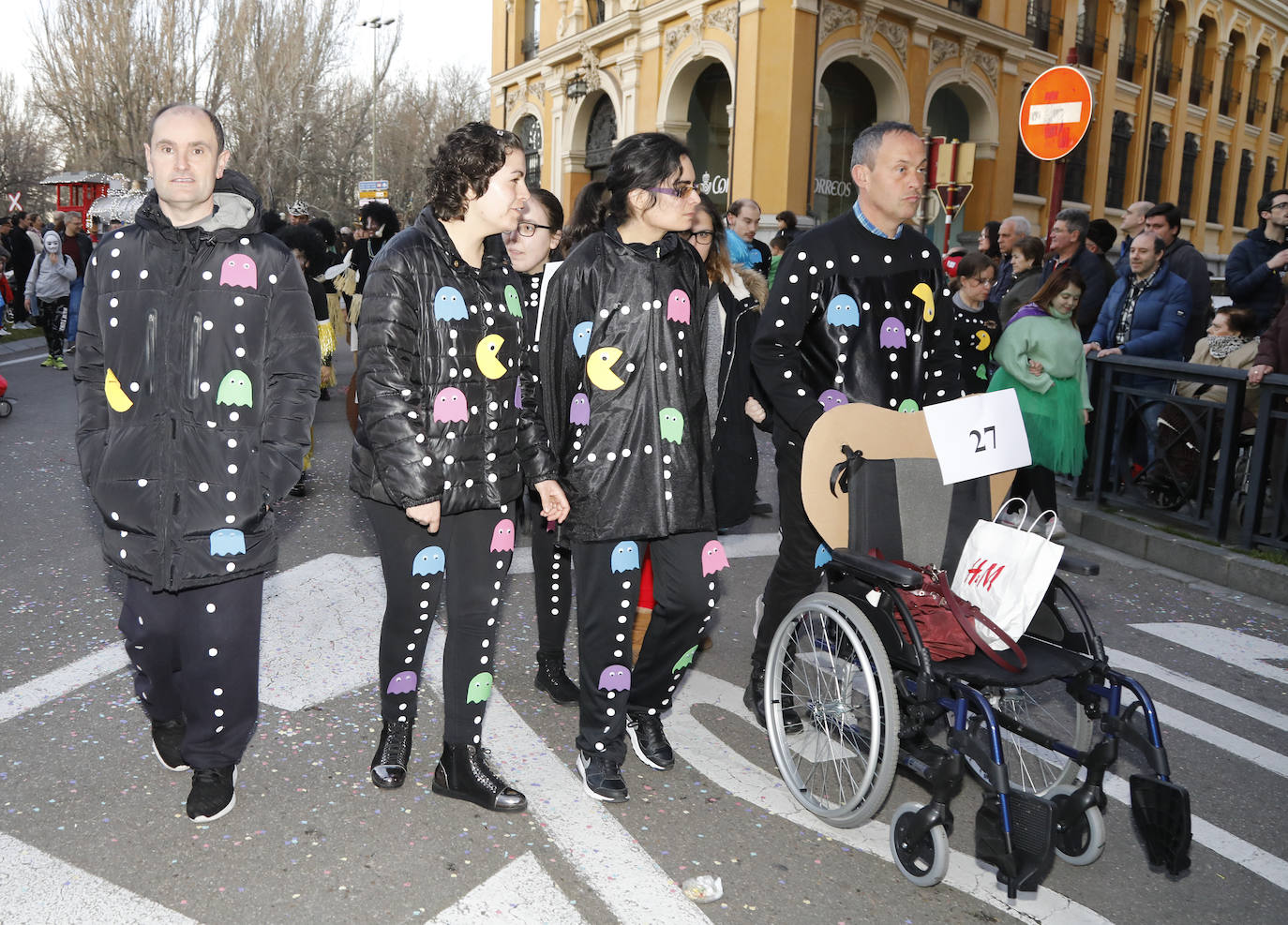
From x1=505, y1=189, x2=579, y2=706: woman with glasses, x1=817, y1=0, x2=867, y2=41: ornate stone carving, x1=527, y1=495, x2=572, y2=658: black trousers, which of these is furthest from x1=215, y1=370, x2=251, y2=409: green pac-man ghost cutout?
x1=817, y1=0, x2=867, y2=41: ornate stone carving

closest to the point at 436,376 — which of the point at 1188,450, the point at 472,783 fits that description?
the point at 472,783

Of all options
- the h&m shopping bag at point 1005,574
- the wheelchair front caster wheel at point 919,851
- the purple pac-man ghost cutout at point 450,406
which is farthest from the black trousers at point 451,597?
the h&m shopping bag at point 1005,574

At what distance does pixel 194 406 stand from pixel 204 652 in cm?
69

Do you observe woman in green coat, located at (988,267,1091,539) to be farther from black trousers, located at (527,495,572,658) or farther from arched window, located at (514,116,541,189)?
arched window, located at (514,116,541,189)

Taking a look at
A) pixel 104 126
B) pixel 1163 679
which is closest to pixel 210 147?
pixel 1163 679

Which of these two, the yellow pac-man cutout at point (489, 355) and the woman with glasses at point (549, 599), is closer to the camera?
the yellow pac-man cutout at point (489, 355)

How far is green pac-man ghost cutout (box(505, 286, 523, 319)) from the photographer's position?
318 cm

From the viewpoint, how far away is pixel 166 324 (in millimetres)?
2951

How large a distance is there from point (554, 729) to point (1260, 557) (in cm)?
462

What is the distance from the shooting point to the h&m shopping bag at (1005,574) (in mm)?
3088

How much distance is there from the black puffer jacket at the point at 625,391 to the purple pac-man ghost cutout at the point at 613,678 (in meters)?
0.42

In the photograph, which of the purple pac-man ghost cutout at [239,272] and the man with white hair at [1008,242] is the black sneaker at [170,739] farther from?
the man with white hair at [1008,242]

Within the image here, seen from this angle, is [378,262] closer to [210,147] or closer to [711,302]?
[210,147]

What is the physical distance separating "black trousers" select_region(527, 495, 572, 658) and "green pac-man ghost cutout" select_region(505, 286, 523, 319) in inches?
41.2
